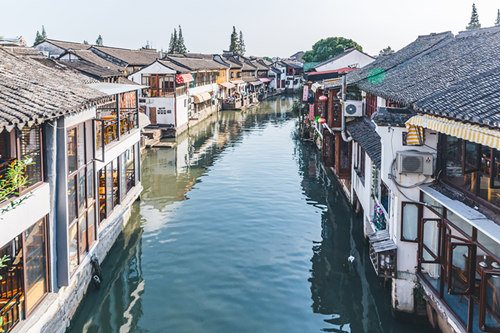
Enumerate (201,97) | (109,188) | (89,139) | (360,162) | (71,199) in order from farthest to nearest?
(201,97) → (360,162) → (109,188) → (89,139) → (71,199)

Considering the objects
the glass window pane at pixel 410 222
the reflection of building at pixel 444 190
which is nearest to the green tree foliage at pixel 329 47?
the reflection of building at pixel 444 190

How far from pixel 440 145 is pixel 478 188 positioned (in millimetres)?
1892

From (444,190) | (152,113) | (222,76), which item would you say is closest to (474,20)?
(222,76)

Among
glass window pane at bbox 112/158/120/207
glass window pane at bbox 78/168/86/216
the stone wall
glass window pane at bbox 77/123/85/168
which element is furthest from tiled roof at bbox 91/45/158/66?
glass window pane at bbox 78/168/86/216

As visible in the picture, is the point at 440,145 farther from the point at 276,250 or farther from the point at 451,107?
the point at 276,250

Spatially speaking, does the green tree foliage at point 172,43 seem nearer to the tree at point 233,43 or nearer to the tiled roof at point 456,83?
the tree at point 233,43

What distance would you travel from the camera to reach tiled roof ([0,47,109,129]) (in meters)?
8.59

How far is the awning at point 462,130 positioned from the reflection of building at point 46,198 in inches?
274

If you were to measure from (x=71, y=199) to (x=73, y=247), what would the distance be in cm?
128

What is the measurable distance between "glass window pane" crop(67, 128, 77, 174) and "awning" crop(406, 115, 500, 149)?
8.20 meters

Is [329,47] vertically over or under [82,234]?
over

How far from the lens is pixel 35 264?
1041 cm

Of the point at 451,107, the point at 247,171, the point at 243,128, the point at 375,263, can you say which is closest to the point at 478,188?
the point at 451,107

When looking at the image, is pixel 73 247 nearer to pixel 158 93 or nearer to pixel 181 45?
pixel 158 93
